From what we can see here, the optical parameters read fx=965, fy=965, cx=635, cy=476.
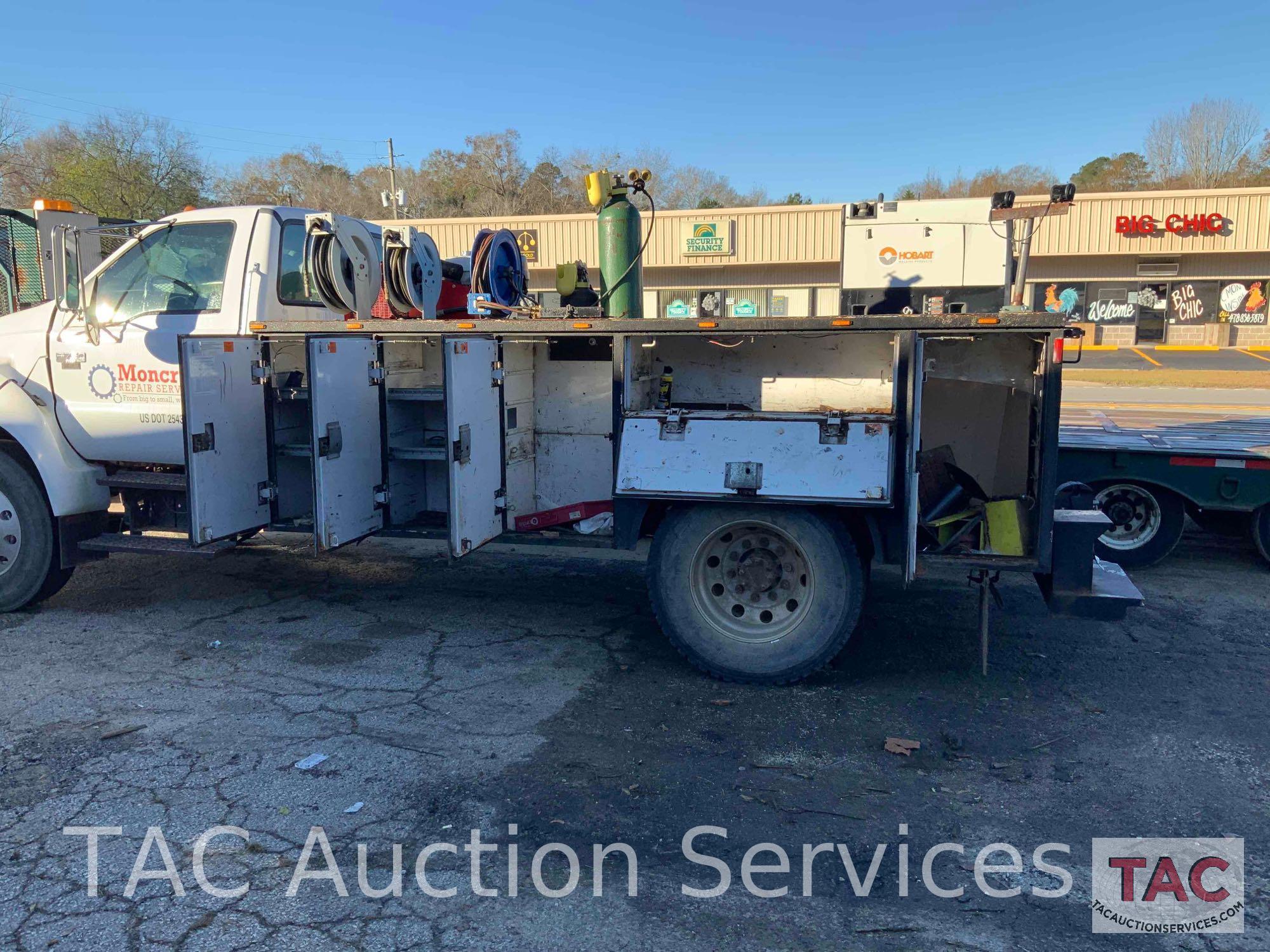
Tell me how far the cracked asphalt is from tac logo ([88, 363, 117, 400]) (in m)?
1.51

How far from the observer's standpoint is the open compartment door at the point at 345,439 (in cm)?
553

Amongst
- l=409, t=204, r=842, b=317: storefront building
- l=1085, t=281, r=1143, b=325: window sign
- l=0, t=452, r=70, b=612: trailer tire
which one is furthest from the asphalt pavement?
l=0, t=452, r=70, b=612: trailer tire

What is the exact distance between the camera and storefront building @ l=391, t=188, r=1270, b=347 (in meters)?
32.7

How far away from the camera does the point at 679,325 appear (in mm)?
5125

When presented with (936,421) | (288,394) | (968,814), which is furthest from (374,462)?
(968,814)

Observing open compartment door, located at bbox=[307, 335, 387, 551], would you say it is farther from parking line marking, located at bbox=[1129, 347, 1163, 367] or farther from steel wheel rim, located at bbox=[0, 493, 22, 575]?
parking line marking, located at bbox=[1129, 347, 1163, 367]

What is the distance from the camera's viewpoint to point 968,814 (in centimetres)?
389

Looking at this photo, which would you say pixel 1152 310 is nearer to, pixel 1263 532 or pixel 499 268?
pixel 1263 532

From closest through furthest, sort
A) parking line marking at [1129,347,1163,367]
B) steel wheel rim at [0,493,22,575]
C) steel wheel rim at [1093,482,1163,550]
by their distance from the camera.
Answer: steel wheel rim at [0,493,22,575], steel wheel rim at [1093,482,1163,550], parking line marking at [1129,347,1163,367]

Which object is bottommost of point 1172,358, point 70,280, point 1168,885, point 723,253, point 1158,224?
point 1168,885

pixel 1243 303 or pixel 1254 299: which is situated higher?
pixel 1254 299

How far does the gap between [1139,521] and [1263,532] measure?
0.87 m

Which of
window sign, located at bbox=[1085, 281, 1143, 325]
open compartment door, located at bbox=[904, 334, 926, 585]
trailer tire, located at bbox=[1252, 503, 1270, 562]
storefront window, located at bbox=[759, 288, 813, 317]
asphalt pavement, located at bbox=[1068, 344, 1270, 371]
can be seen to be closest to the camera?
open compartment door, located at bbox=[904, 334, 926, 585]

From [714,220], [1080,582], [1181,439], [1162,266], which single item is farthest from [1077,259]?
[1080,582]
